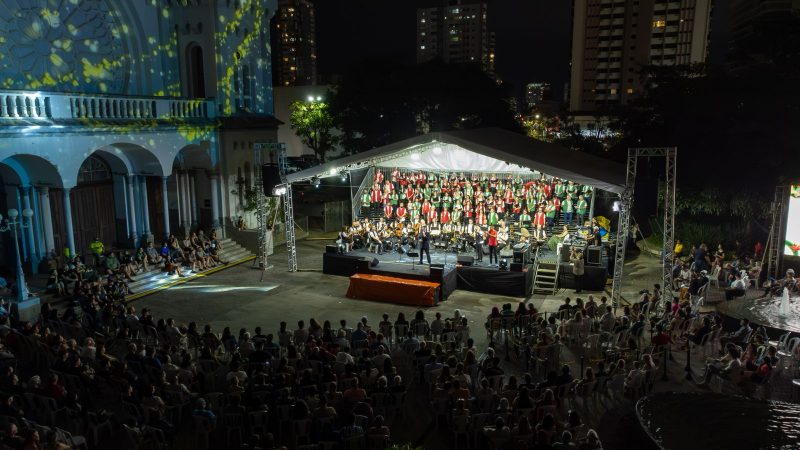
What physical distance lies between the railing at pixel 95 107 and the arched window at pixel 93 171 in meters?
2.74

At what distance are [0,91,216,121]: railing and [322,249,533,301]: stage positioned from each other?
8.23 metres

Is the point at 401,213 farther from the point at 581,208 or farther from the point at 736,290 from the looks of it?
the point at 736,290

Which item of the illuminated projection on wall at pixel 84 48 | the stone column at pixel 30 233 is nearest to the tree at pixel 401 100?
the illuminated projection on wall at pixel 84 48

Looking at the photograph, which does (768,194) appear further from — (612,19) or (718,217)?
(612,19)

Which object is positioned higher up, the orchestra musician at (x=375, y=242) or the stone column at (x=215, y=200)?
the stone column at (x=215, y=200)

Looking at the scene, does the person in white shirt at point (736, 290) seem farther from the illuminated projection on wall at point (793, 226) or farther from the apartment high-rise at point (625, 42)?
the apartment high-rise at point (625, 42)

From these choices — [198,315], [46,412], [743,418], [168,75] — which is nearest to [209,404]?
[46,412]

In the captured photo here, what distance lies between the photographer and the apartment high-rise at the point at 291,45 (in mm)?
151750

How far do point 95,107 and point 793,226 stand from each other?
872 inches

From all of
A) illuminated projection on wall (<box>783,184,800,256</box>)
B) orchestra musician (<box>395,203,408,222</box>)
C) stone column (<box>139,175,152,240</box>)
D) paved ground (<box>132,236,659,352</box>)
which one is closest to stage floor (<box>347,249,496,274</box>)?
paved ground (<box>132,236,659,352</box>)

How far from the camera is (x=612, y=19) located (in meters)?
108

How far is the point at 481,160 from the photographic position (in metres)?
22.9

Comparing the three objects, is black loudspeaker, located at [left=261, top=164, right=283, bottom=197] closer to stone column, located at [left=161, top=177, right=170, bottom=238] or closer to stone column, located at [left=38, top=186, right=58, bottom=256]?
stone column, located at [left=161, top=177, right=170, bottom=238]

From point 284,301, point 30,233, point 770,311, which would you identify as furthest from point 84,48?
point 770,311
